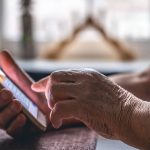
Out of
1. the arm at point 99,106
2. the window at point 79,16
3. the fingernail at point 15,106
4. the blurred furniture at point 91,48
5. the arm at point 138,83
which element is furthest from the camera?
the window at point 79,16

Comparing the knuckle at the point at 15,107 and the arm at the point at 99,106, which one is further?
A: the knuckle at the point at 15,107

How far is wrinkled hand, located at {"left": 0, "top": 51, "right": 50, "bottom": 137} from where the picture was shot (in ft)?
2.55

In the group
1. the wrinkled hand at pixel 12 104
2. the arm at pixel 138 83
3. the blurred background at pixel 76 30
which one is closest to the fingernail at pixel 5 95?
the wrinkled hand at pixel 12 104

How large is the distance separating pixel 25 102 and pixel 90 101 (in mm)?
167

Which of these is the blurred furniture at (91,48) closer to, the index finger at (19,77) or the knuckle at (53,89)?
the index finger at (19,77)

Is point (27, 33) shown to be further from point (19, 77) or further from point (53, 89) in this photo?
point (53, 89)

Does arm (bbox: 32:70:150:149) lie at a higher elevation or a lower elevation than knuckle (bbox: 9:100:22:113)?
higher

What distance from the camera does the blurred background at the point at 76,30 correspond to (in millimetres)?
2645

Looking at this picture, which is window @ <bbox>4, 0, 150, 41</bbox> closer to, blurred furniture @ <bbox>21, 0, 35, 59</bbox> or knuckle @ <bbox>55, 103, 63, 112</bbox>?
blurred furniture @ <bbox>21, 0, 35, 59</bbox>

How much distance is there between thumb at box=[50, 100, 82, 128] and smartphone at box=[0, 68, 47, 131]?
0.09 m

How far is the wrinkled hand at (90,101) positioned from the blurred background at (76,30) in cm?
185

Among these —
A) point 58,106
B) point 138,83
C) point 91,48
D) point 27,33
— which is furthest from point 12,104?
point 91,48

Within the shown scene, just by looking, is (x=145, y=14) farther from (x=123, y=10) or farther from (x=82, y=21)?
(x=82, y=21)

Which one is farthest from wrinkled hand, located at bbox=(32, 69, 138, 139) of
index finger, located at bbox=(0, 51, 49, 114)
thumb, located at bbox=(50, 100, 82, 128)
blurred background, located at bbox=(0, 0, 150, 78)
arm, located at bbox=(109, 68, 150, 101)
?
blurred background, located at bbox=(0, 0, 150, 78)
